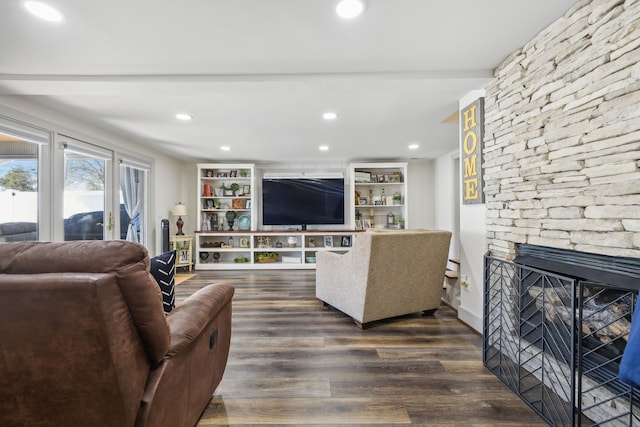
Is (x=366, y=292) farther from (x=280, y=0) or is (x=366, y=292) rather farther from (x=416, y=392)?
(x=280, y=0)

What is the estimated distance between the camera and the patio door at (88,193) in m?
3.11

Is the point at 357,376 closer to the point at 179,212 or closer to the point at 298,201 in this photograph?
the point at 298,201

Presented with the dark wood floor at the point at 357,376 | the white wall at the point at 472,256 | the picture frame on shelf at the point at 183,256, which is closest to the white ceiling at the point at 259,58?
the white wall at the point at 472,256

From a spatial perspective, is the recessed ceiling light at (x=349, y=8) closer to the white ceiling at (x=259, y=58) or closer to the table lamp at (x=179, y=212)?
the white ceiling at (x=259, y=58)

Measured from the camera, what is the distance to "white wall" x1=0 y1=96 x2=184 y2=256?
2.51m

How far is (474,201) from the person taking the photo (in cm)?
234

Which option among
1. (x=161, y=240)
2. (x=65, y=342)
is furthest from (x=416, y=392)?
(x=161, y=240)

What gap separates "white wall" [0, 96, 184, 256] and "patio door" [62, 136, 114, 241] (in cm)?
13

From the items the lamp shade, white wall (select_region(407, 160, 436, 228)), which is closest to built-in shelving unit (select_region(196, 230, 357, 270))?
the lamp shade

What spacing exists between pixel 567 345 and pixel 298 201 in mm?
4414

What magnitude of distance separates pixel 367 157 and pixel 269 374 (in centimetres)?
421

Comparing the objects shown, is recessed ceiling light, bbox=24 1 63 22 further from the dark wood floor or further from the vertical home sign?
the vertical home sign

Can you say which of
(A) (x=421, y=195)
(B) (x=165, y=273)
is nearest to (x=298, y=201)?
(A) (x=421, y=195)

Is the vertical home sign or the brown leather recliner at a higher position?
the vertical home sign
